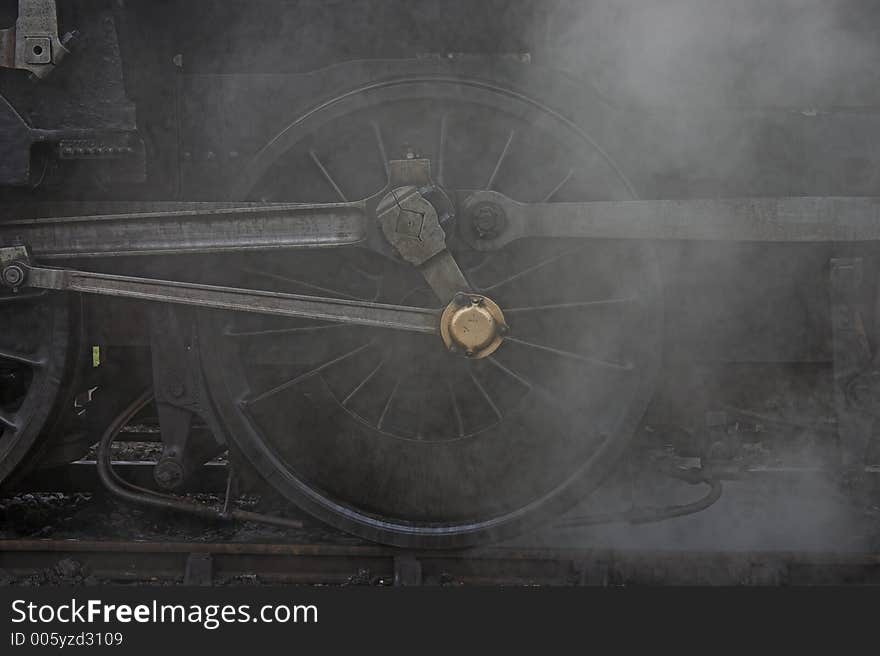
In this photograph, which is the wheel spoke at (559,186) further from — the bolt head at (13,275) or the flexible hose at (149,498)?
the bolt head at (13,275)

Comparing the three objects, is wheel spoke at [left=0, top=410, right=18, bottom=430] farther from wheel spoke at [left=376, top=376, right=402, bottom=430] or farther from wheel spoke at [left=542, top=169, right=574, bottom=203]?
wheel spoke at [left=542, top=169, right=574, bottom=203]

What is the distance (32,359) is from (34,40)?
3.23 feet

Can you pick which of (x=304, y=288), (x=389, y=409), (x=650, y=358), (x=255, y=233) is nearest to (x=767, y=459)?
(x=650, y=358)

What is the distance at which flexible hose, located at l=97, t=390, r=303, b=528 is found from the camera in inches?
113

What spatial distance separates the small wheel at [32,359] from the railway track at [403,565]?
32 cm

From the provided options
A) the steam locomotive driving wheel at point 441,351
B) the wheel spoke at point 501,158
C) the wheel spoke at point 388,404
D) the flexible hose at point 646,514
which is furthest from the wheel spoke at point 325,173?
the flexible hose at point 646,514

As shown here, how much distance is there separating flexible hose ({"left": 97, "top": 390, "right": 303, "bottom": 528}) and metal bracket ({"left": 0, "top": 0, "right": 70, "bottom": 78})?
111 centimetres

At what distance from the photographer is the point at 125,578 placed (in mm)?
2857

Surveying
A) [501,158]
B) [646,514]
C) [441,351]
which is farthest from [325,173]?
[646,514]

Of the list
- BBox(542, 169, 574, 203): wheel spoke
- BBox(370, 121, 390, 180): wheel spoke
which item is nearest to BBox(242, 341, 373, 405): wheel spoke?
BBox(370, 121, 390, 180): wheel spoke

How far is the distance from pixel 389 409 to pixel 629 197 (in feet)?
3.34

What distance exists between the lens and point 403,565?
281 cm

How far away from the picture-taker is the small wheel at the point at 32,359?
2791 mm

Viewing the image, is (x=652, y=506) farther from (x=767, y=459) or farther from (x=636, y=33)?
(x=636, y=33)
